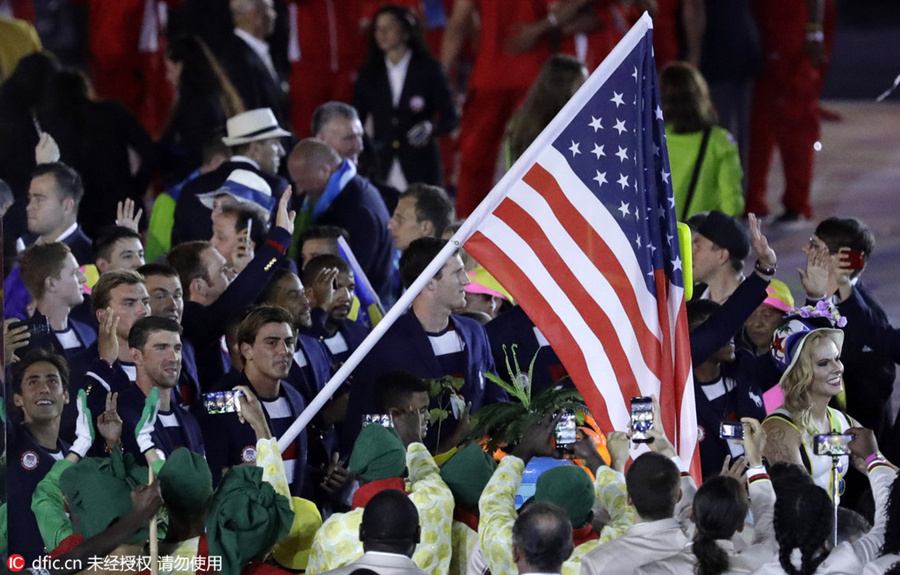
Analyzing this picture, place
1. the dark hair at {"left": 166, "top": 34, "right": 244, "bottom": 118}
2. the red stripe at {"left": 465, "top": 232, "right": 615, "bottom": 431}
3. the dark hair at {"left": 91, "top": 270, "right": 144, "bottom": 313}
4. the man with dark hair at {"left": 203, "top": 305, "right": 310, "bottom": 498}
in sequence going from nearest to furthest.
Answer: the red stripe at {"left": 465, "top": 232, "right": 615, "bottom": 431}
the man with dark hair at {"left": 203, "top": 305, "right": 310, "bottom": 498}
the dark hair at {"left": 91, "top": 270, "right": 144, "bottom": 313}
the dark hair at {"left": 166, "top": 34, "right": 244, "bottom": 118}

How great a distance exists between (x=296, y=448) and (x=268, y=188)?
2.92 m

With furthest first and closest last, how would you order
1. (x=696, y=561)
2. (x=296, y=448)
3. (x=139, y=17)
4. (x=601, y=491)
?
(x=139, y=17), (x=296, y=448), (x=601, y=491), (x=696, y=561)

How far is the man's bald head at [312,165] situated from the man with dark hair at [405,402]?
11.0 ft

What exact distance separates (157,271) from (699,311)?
8.71ft

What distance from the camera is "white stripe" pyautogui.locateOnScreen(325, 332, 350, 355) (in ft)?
30.2

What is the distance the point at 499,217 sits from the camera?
7391 mm

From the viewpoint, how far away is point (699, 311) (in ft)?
28.9

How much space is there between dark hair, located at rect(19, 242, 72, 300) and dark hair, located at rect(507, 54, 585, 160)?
3578mm

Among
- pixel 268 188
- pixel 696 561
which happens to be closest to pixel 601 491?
pixel 696 561

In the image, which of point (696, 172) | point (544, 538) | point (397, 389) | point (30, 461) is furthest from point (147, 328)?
point (696, 172)

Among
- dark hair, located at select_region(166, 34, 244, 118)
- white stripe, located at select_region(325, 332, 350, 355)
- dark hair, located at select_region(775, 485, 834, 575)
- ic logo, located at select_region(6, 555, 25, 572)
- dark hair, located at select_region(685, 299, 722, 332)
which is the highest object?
dark hair, located at select_region(166, 34, 244, 118)

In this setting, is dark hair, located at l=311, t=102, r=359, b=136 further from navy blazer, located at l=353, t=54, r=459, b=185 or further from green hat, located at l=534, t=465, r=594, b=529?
green hat, located at l=534, t=465, r=594, b=529

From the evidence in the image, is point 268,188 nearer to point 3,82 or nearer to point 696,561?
point 3,82

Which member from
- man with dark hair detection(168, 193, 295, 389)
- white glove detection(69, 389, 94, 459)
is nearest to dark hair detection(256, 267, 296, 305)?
man with dark hair detection(168, 193, 295, 389)
